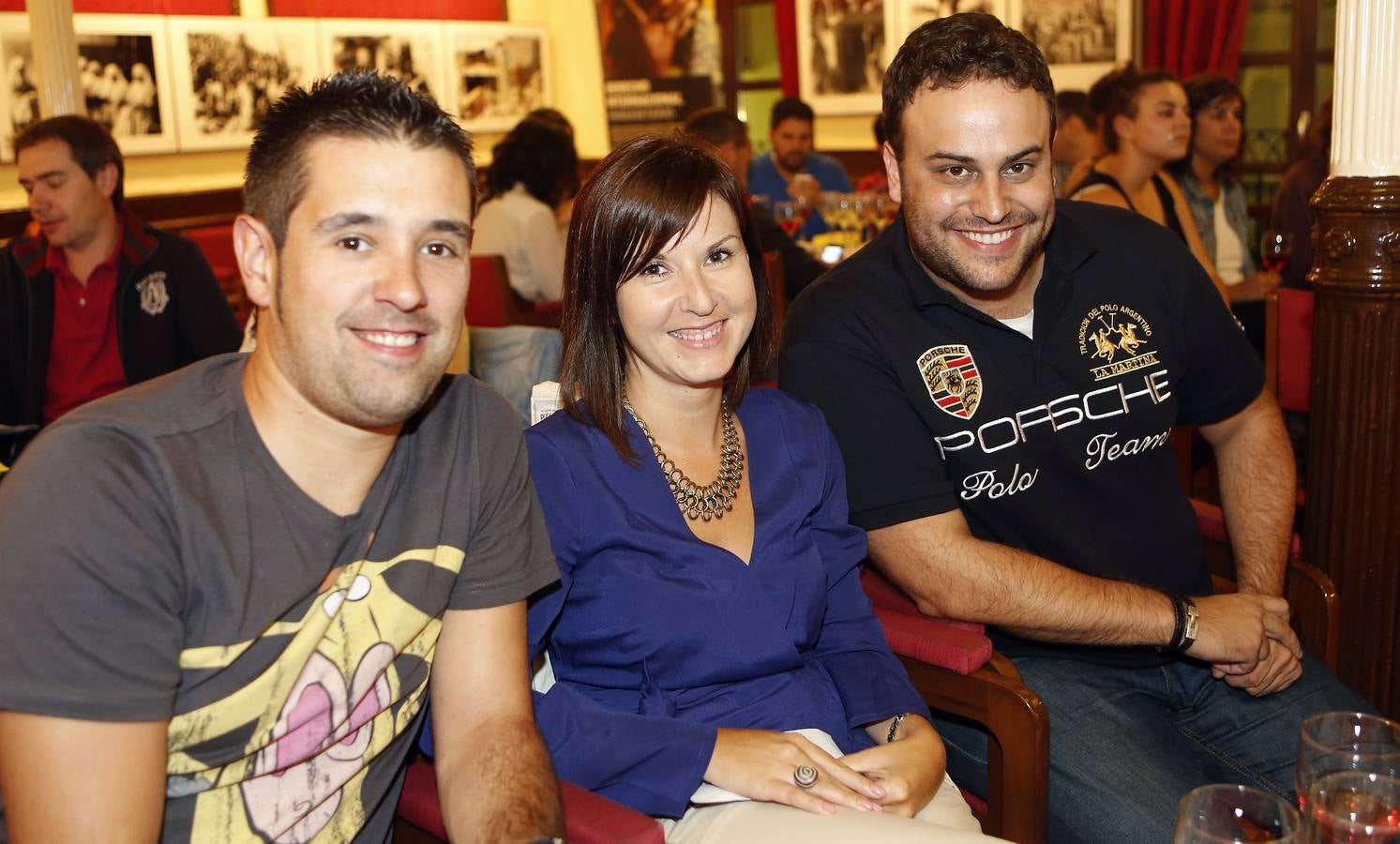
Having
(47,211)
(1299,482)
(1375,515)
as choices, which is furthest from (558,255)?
(1375,515)

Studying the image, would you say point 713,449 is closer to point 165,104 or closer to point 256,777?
point 256,777

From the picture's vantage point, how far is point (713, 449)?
77.0 inches

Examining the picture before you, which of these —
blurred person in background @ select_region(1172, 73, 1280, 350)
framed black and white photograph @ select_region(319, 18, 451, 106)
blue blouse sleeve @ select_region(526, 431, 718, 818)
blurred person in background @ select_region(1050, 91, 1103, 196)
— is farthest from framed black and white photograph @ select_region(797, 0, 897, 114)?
blue blouse sleeve @ select_region(526, 431, 718, 818)

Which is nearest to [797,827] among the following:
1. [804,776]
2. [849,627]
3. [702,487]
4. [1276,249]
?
[804,776]

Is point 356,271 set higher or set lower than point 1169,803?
higher

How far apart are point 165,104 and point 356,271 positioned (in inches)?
272

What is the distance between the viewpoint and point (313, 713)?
1440 mm

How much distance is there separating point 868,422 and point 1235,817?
1029 millimetres

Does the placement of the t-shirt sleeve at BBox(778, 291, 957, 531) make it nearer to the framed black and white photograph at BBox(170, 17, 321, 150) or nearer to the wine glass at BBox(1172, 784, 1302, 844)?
the wine glass at BBox(1172, 784, 1302, 844)

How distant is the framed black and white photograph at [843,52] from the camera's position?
28.3ft

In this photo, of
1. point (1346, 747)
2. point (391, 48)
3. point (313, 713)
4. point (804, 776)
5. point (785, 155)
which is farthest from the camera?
point (391, 48)

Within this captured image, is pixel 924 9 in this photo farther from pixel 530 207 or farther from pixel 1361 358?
pixel 1361 358

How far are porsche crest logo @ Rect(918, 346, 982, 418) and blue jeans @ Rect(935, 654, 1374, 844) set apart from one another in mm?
477

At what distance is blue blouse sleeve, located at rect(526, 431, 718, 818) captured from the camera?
5.50 feet
